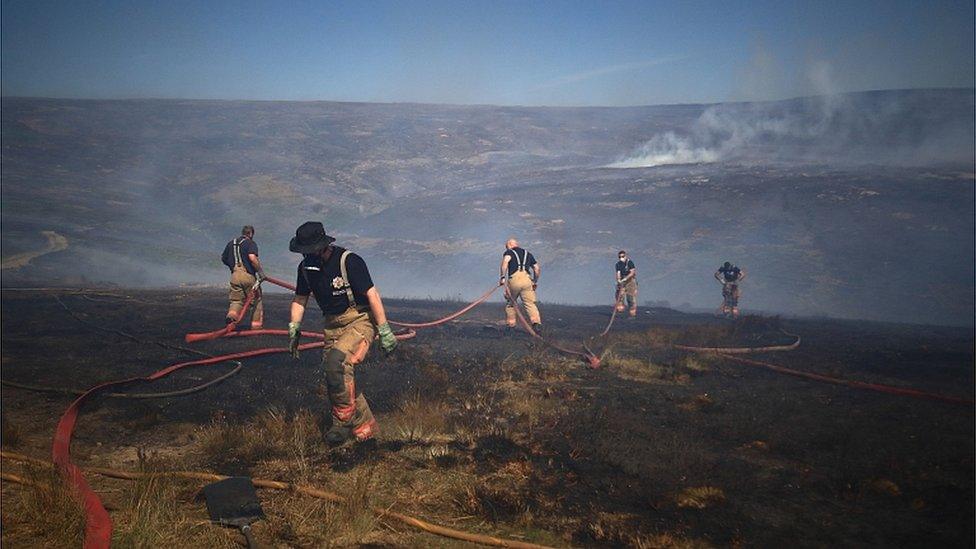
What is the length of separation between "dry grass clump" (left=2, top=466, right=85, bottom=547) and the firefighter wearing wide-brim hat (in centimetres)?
223

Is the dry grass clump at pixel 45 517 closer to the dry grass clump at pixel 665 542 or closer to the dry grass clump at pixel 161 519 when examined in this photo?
the dry grass clump at pixel 161 519

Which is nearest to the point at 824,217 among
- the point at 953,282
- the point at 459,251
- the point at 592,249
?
the point at 953,282

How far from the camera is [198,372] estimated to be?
887 centimetres

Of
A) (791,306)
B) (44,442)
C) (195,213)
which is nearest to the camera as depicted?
(44,442)

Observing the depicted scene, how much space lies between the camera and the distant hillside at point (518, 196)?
86.7 feet

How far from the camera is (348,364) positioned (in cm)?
599

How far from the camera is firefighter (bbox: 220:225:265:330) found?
11375mm

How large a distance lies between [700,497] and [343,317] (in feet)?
12.6

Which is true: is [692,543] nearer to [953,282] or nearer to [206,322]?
[206,322]

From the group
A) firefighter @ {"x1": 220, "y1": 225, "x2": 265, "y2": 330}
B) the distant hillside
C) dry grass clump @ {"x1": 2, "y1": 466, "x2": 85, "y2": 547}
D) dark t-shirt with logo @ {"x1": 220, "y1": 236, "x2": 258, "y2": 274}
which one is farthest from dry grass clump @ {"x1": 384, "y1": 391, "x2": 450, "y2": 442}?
the distant hillside

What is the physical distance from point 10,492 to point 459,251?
28102 millimetres

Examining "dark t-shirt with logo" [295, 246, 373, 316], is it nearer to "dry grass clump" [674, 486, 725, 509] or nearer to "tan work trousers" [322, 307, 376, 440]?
"tan work trousers" [322, 307, 376, 440]

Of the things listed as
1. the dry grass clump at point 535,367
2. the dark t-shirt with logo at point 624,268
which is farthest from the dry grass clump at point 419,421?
the dark t-shirt with logo at point 624,268

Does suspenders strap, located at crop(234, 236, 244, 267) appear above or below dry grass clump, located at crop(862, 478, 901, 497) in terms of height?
above
